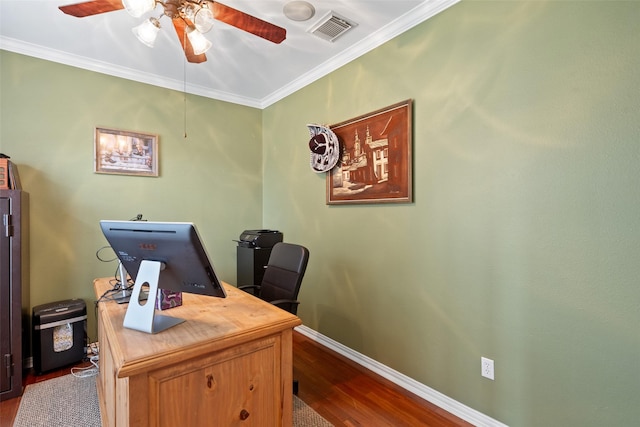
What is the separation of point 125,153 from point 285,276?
2105 mm

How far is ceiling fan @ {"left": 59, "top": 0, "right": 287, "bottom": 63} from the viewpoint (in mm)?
1444

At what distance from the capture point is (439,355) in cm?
197

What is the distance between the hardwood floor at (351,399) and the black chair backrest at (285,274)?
0.66 m

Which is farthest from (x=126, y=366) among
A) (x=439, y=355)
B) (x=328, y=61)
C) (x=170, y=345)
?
(x=328, y=61)

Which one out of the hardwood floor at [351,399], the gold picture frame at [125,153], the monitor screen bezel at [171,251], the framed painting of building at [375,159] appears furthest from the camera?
the gold picture frame at [125,153]

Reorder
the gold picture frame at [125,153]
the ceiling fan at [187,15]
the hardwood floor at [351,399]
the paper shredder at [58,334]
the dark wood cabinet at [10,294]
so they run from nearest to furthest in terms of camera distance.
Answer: the ceiling fan at [187,15] → the hardwood floor at [351,399] → the dark wood cabinet at [10,294] → the paper shredder at [58,334] → the gold picture frame at [125,153]

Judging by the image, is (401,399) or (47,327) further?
(47,327)

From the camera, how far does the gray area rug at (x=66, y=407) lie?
1.83 metres

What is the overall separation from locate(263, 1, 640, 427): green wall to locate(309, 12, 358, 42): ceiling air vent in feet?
1.03

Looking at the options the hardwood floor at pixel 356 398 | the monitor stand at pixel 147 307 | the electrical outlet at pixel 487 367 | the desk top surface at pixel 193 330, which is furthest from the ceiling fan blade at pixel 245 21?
the hardwood floor at pixel 356 398

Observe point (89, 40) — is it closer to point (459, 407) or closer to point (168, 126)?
point (168, 126)

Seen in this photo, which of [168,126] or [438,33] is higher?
[438,33]

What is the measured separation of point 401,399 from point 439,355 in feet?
1.41

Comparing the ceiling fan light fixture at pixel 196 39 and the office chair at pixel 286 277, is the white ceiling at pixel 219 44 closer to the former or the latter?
the ceiling fan light fixture at pixel 196 39
